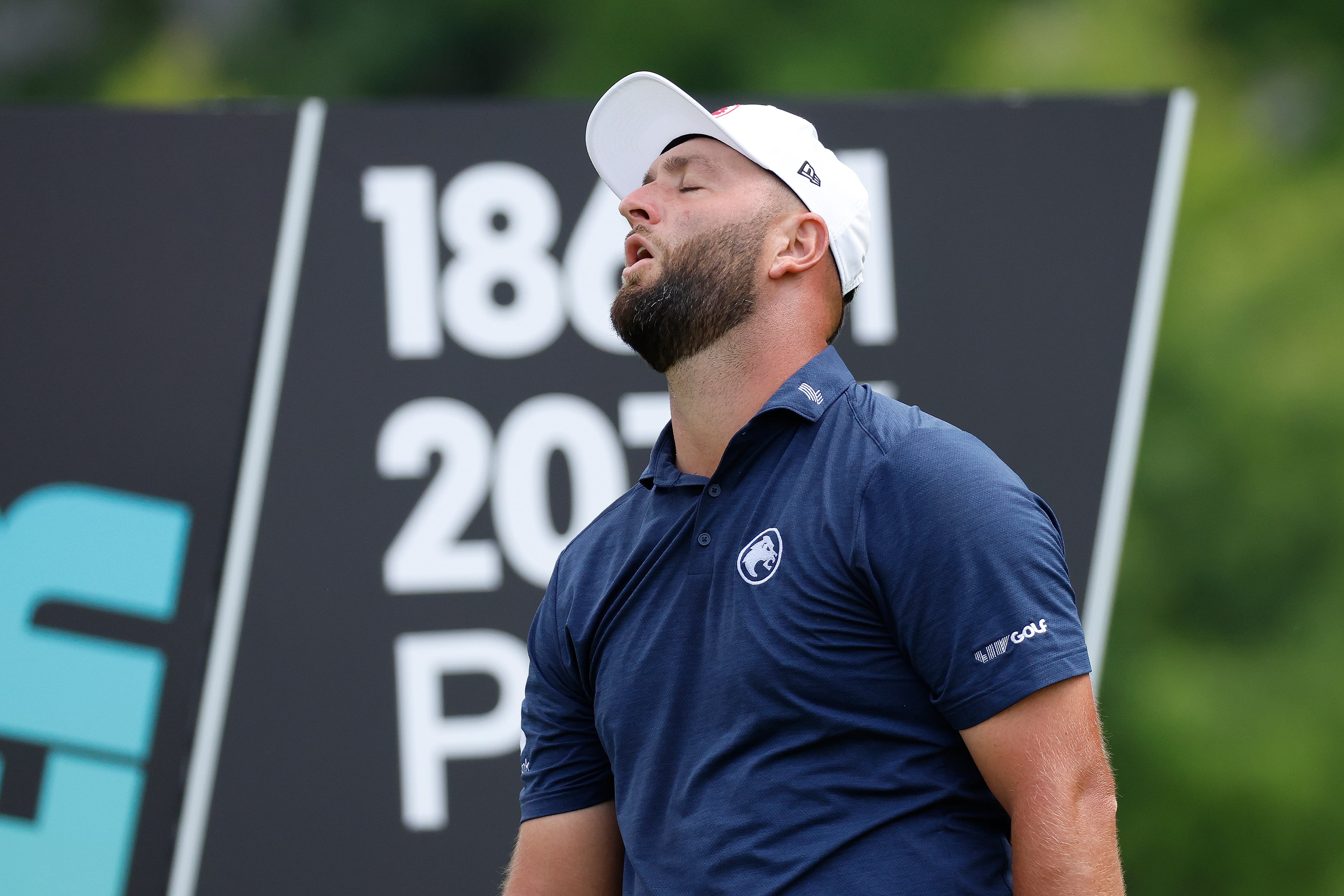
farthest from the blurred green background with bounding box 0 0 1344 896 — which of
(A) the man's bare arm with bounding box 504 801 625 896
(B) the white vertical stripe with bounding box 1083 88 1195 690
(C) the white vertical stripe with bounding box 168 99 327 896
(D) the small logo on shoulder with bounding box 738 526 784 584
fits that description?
(D) the small logo on shoulder with bounding box 738 526 784 584

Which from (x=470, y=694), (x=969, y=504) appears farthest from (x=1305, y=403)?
(x=969, y=504)

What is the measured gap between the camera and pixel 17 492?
2736 mm

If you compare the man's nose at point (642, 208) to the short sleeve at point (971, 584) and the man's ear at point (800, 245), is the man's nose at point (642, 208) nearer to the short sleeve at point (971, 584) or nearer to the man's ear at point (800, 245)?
the man's ear at point (800, 245)

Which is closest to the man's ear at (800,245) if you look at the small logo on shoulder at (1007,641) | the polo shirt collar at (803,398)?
the polo shirt collar at (803,398)

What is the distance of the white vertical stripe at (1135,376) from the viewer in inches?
116

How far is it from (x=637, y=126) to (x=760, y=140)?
23cm

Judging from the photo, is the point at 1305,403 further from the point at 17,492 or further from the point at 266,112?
the point at 17,492

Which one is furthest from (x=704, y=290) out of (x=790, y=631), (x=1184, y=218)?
(x=1184, y=218)

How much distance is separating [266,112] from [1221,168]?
4.54m

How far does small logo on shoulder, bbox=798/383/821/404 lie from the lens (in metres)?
1.59

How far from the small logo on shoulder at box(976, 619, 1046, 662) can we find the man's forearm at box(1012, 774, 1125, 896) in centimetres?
13

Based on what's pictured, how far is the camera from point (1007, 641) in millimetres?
1347

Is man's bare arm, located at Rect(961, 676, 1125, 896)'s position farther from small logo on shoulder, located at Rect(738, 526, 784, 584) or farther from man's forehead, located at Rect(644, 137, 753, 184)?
man's forehead, located at Rect(644, 137, 753, 184)

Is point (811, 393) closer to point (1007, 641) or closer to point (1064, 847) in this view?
point (1007, 641)
